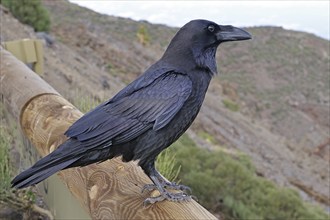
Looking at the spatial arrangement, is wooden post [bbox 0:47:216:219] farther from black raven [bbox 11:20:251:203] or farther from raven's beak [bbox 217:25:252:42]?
raven's beak [bbox 217:25:252:42]

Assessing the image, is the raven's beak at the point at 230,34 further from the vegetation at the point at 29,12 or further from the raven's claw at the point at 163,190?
the vegetation at the point at 29,12

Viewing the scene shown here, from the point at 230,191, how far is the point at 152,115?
681 centimetres

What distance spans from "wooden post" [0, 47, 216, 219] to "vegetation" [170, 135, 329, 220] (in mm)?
4457

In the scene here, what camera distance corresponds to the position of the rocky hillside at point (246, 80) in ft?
59.0

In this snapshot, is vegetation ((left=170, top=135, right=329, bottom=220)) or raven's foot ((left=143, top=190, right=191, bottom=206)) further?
vegetation ((left=170, top=135, right=329, bottom=220))

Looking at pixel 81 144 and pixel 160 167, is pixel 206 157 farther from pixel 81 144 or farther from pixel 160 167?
pixel 81 144

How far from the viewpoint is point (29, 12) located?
64.3 feet

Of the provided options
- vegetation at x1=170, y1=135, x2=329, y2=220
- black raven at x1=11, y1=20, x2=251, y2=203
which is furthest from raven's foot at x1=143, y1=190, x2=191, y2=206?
vegetation at x1=170, y1=135, x2=329, y2=220

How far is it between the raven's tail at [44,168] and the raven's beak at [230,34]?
889 millimetres

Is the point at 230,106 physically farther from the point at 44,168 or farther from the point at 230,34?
the point at 44,168

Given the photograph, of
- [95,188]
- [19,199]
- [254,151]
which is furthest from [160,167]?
[254,151]

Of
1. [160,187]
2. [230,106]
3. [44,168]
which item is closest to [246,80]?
[230,106]

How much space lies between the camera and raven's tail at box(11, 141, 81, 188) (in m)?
2.20

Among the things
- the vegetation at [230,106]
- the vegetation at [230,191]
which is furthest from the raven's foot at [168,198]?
the vegetation at [230,106]
